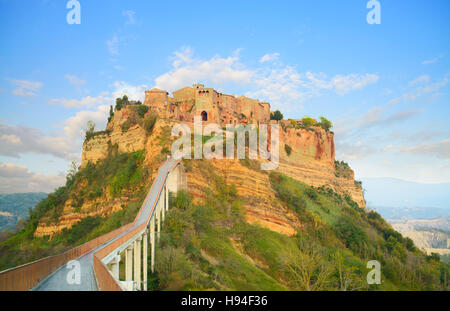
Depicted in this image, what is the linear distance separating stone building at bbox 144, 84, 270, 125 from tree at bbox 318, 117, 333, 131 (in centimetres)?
1496

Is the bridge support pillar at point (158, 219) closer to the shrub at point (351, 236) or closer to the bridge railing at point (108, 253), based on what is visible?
the bridge railing at point (108, 253)

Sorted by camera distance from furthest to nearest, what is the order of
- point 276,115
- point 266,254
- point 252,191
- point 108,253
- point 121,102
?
1. point 276,115
2. point 121,102
3. point 252,191
4. point 266,254
5. point 108,253

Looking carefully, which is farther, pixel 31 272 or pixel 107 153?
pixel 107 153

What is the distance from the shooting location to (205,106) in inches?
2330

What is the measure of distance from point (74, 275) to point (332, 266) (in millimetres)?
22954

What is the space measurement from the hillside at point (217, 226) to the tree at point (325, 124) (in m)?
21.3

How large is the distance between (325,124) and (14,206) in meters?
104

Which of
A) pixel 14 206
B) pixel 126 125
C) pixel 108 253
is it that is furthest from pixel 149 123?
pixel 14 206

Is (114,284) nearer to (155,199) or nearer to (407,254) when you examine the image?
(155,199)

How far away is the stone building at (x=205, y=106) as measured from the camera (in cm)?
5612

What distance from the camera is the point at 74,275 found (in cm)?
1214

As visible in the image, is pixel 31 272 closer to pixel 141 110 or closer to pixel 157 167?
pixel 157 167

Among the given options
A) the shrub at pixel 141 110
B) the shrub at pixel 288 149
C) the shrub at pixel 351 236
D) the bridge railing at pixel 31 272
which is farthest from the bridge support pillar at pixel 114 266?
the shrub at pixel 288 149
